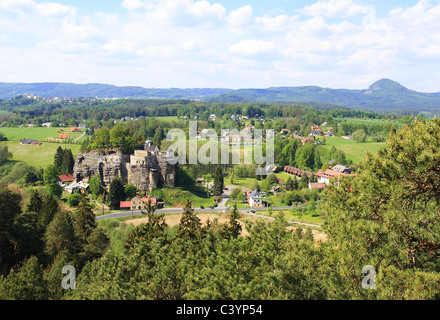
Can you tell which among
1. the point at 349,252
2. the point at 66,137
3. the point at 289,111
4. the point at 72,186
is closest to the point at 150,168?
the point at 72,186

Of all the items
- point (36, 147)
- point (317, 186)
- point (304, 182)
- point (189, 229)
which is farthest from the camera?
point (36, 147)

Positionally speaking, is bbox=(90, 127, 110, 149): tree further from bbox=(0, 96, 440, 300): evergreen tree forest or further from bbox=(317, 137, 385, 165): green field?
bbox=(317, 137, 385, 165): green field

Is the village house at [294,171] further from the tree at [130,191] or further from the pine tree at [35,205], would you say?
the pine tree at [35,205]

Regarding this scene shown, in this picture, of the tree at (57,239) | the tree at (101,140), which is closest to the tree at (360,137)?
the tree at (101,140)

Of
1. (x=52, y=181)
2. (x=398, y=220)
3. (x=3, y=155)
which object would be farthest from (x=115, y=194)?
(x=398, y=220)

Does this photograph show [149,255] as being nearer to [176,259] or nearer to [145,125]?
[176,259]

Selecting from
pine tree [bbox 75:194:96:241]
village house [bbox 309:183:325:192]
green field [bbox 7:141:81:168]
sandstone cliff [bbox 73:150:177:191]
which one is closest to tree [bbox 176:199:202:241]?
pine tree [bbox 75:194:96:241]

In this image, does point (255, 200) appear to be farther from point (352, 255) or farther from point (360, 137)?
point (360, 137)
